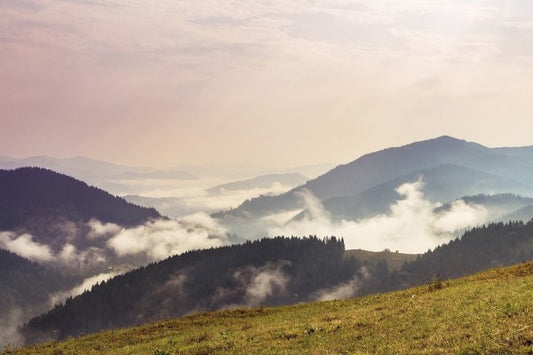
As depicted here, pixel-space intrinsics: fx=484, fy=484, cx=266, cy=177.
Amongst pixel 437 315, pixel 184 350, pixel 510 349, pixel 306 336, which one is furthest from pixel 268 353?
pixel 510 349

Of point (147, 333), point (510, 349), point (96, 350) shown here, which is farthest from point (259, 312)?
point (510, 349)

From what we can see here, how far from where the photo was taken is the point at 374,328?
1096 inches

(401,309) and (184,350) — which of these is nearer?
(184,350)

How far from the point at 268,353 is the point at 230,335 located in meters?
7.57

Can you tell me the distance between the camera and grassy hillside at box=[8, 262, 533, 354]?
2189 centimetres

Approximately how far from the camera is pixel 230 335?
33.1 m

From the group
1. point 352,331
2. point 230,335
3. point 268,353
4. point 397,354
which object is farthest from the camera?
point 230,335

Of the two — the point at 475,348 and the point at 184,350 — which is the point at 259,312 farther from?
the point at 475,348

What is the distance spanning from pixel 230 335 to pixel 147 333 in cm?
1040

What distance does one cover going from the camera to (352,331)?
28.1 meters

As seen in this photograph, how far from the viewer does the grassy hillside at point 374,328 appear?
71.8 feet

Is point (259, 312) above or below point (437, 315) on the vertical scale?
below

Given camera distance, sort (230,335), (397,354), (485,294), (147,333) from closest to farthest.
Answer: (397,354) → (485,294) → (230,335) → (147,333)

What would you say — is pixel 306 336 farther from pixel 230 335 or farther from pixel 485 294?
pixel 485 294
